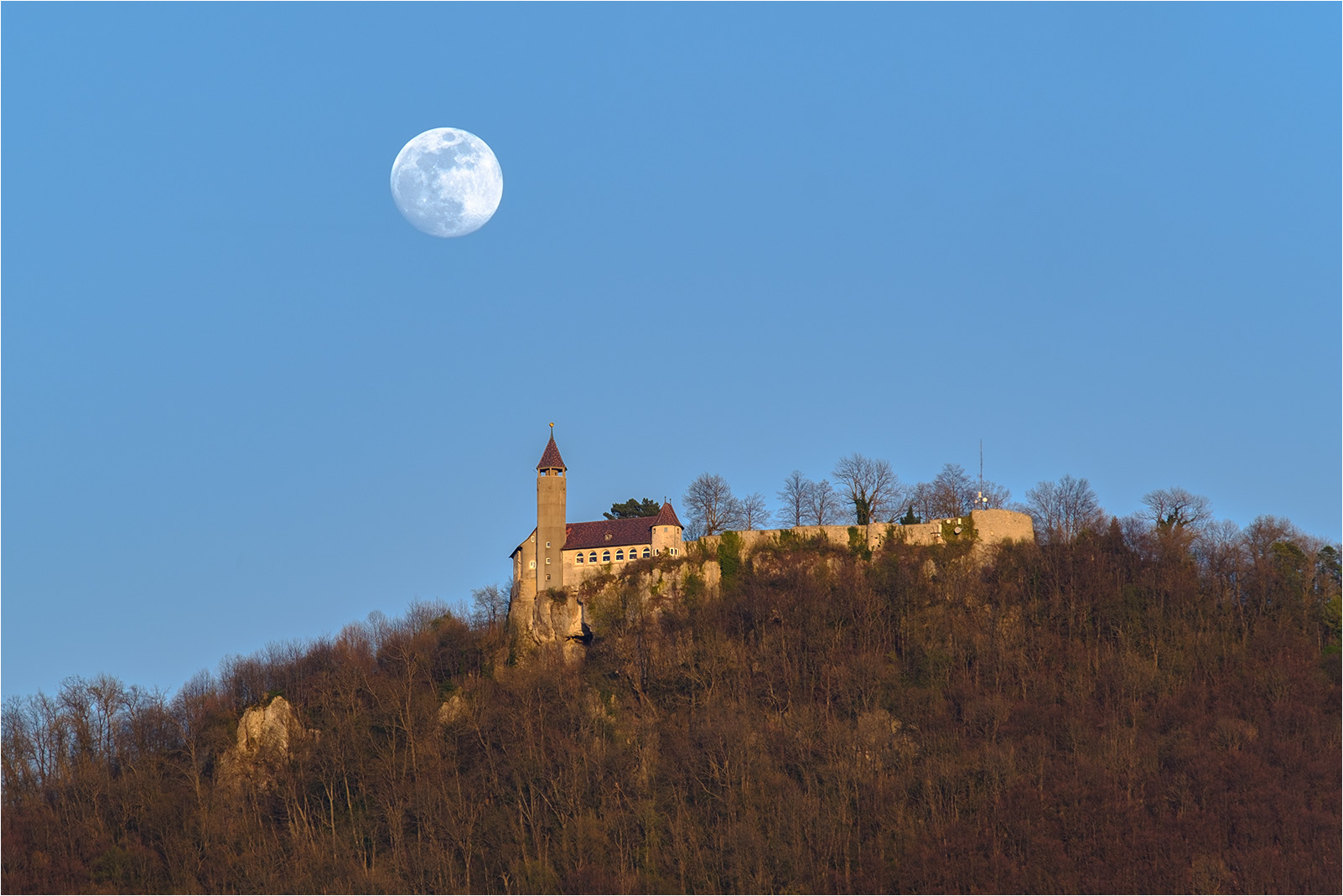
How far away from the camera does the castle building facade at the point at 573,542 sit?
7762cm

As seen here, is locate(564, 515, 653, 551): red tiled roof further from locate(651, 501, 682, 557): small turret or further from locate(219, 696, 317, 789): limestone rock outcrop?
locate(219, 696, 317, 789): limestone rock outcrop

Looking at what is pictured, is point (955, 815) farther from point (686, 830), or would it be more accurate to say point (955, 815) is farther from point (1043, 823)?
point (686, 830)

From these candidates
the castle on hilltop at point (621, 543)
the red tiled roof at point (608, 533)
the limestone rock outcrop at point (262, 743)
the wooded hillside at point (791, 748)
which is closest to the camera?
the wooded hillside at point (791, 748)

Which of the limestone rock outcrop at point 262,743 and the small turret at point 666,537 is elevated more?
the small turret at point 666,537

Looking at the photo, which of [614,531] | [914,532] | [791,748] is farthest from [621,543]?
[791,748]

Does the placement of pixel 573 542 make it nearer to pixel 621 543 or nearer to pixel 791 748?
pixel 621 543

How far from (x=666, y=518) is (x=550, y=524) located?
5.72 metres

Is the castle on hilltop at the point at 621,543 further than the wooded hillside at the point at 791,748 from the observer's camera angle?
Yes

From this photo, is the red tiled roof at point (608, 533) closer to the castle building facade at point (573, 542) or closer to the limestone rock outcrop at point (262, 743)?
the castle building facade at point (573, 542)

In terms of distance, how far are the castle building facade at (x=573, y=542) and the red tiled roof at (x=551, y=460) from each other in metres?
0.04

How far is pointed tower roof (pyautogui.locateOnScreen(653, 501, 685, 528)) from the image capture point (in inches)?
3073

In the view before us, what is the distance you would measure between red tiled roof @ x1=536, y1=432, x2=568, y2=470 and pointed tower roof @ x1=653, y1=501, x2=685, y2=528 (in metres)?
5.64

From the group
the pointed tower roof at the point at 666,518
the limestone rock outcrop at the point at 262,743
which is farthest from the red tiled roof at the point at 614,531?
the limestone rock outcrop at the point at 262,743

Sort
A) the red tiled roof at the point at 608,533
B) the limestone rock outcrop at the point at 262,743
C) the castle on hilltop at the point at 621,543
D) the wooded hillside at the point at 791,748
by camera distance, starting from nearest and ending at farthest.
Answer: the wooded hillside at the point at 791,748 → the limestone rock outcrop at the point at 262,743 → the castle on hilltop at the point at 621,543 → the red tiled roof at the point at 608,533
